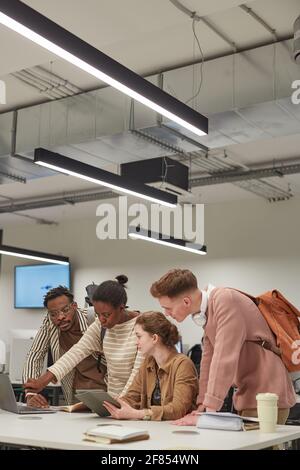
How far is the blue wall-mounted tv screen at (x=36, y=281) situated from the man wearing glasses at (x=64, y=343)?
275 inches

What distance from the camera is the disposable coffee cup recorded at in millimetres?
2363

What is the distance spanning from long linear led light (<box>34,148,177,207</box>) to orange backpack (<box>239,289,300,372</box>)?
2.79 m

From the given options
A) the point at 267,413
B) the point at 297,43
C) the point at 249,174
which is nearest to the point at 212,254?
the point at 249,174

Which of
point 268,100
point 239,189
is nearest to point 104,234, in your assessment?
point 239,189

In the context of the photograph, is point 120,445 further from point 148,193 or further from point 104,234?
point 104,234

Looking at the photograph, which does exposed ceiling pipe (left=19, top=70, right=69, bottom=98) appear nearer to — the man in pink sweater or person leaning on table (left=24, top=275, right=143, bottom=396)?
person leaning on table (left=24, top=275, right=143, bottom=396)

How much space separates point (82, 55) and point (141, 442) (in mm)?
1925

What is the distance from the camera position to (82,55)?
313 centimetres

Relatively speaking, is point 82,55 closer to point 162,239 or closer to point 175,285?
point 175,285

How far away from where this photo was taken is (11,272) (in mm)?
11852

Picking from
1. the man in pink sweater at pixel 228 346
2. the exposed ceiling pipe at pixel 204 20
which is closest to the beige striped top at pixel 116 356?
the man in pink sweater at pixel 228 346

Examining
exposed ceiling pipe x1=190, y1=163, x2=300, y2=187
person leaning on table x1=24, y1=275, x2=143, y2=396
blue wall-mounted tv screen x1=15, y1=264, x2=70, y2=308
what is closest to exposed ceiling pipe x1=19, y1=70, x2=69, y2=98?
exposed ceiling pipe x1=190, y1=163, x2=300, y2=187

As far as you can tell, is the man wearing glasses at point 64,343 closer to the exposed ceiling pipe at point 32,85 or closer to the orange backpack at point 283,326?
the orange backpack at point 283,326

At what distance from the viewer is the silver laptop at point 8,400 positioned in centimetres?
311
